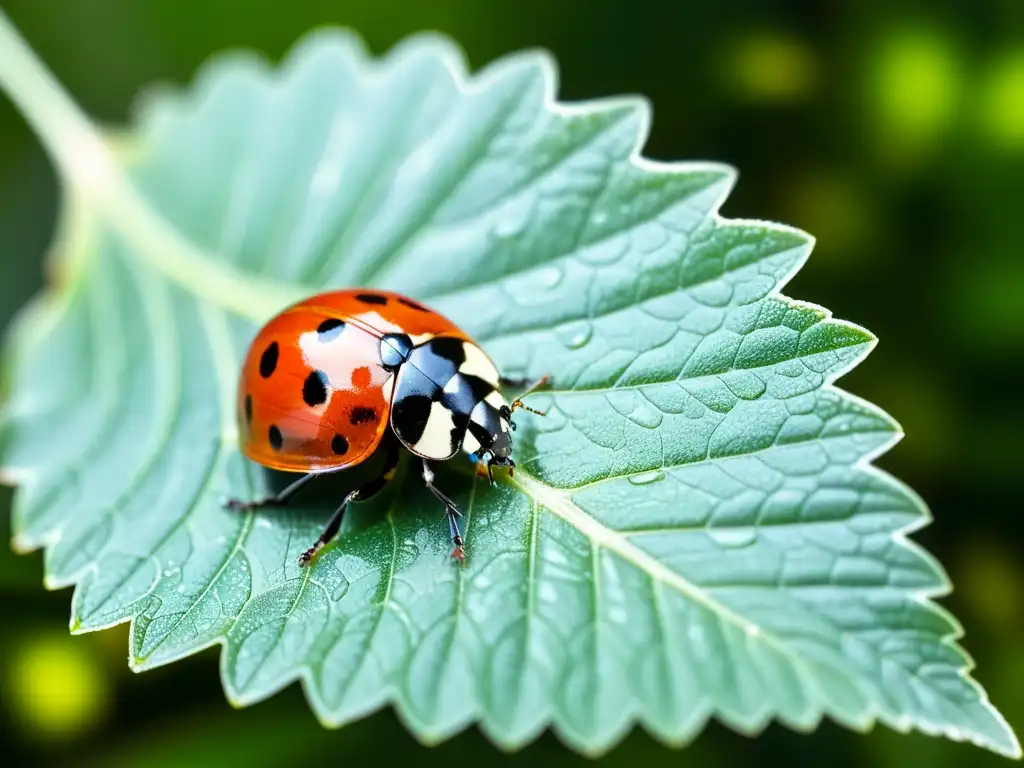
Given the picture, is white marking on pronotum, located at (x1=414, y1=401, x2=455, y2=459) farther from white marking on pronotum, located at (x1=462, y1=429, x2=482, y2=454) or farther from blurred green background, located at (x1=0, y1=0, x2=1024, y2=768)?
blurred green background, located at (x1=0, y1=0, x2=1024, y2=768)

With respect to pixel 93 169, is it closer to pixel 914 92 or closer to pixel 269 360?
pixel 269 360

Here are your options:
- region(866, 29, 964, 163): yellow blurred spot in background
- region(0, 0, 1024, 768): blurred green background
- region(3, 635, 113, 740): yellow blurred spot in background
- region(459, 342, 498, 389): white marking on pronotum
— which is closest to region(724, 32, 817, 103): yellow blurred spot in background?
region(0, 0, 1024, 768): blurred green background

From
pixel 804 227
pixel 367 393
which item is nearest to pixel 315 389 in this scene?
pixel 367 393

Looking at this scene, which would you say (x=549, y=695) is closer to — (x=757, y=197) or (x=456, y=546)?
(x=456, y=546)

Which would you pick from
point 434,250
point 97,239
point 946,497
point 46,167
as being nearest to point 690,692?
point 434,250

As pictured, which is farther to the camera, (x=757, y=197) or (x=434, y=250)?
(x=757, y=197)

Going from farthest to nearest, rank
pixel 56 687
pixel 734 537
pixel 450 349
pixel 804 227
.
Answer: pixel 804 227 < pixel 56 687 < pixel 450 349 < pixel 734 537
